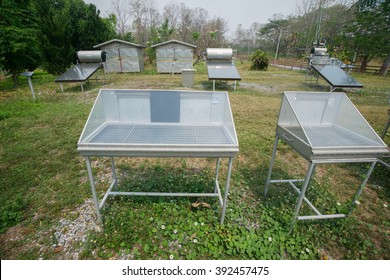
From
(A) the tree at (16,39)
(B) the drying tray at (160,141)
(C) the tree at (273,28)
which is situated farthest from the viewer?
(C) the tree at (273,28)

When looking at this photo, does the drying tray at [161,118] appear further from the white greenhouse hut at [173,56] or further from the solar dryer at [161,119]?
the white greenhouse hut at [173,56]

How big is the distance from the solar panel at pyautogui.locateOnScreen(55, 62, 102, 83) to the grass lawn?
210 inches

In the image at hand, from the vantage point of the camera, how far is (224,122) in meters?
2.78

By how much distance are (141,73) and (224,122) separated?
15.3m

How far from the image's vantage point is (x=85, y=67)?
11.0m

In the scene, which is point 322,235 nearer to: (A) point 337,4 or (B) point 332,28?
(B) point 332,28

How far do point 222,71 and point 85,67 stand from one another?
7.56 metres

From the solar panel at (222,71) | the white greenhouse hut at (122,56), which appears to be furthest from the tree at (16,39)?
the solar panel at (222,71)

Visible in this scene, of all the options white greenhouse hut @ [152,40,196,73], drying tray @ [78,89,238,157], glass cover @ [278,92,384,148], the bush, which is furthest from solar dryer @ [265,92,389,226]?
the bush

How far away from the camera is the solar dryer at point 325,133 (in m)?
2.12

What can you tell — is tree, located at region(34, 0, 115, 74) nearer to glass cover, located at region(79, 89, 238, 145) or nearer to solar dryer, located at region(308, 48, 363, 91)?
glass cover, located at region(79, 89, 238, 145)

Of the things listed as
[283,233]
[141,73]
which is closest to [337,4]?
[141,73]

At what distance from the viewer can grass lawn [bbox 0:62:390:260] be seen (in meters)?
→ 2.35

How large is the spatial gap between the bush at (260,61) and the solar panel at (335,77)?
8.68 metres
